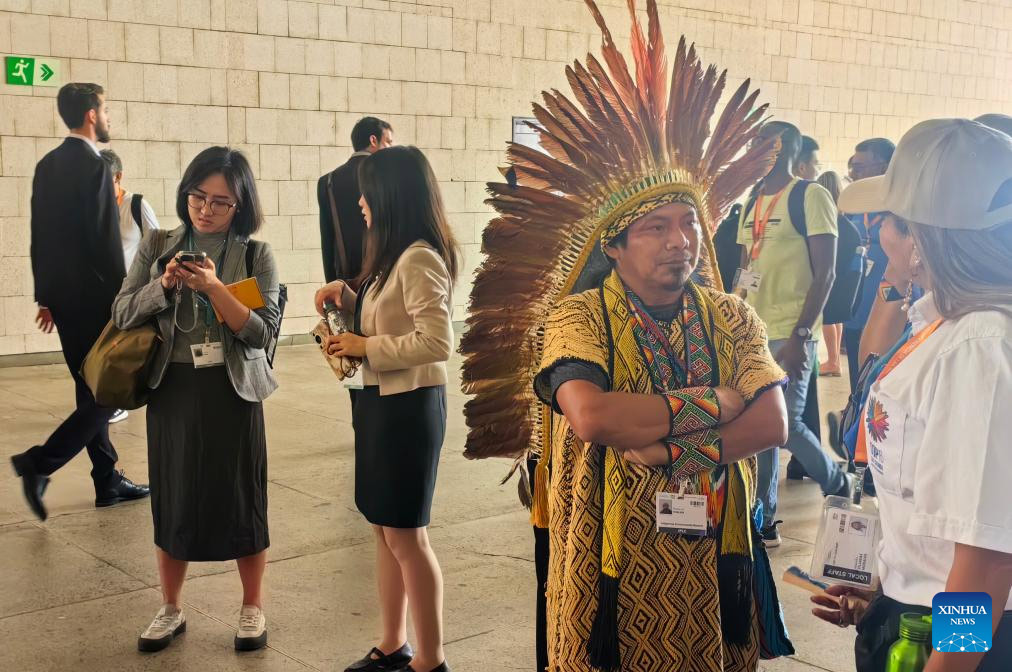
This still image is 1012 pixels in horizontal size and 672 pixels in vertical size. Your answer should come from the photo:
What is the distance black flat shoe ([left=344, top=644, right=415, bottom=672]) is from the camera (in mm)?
3279

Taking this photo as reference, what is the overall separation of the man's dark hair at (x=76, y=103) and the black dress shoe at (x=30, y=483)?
5.47 feet

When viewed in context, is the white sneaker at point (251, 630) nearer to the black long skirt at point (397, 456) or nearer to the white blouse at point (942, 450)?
the black long skirt at point (397, 456)

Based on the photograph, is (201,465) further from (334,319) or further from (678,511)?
(678,511)

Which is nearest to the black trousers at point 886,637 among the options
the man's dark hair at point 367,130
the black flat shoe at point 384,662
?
the black flat shoe at point 384,662

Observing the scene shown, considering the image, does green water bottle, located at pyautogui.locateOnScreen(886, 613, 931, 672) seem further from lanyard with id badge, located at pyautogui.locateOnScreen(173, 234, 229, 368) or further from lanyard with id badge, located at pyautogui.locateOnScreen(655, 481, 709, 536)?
lanyard with id badge, located at pyautogui.locateOnScreen(173, 234, 229, 368)

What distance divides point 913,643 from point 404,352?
5.41 feet

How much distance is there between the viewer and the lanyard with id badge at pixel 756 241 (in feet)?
16.2

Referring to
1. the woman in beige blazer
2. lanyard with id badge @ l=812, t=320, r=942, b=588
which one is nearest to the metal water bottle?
the woman in beige blazer

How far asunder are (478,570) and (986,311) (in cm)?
299

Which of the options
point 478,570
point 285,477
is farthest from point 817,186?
point 285,477

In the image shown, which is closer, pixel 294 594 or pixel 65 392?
pixel 294 594

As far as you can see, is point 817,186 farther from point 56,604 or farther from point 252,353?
point 56,604

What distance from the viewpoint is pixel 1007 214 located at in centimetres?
165

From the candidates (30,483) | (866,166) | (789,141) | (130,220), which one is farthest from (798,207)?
(130,220)
